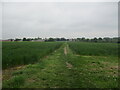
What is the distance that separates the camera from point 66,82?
557 cm

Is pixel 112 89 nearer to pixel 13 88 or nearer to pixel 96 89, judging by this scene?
pixel 96 89

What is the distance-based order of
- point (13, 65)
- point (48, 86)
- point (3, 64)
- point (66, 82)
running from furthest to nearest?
point (13, 65), point (3, 64), point (66, 82), point (48, 86)

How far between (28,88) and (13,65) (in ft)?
16.0

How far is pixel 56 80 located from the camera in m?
5.86

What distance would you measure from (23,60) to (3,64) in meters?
2.01

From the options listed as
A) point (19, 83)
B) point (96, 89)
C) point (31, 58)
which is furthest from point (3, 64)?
point (96, 89)

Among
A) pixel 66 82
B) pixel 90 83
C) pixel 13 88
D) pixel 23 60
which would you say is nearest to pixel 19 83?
pixel 13 88

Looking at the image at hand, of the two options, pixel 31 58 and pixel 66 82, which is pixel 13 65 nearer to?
pixel 31 58

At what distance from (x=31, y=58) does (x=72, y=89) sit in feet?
23.3

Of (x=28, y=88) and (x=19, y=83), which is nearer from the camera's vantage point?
(x=28, y=88)

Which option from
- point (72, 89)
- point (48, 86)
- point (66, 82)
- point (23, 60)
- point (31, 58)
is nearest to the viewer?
point (72, 89)

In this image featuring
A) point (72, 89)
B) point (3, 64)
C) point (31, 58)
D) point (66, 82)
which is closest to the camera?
point (72, 89)

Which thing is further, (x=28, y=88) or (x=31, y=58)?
(x=31, y=58)

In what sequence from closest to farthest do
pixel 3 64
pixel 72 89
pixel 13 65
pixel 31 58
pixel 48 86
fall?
1. pixel 72 89
2. pixel 48 86
3. pixel 3 64
4. pixel 13 65
5. pixel 31 58
